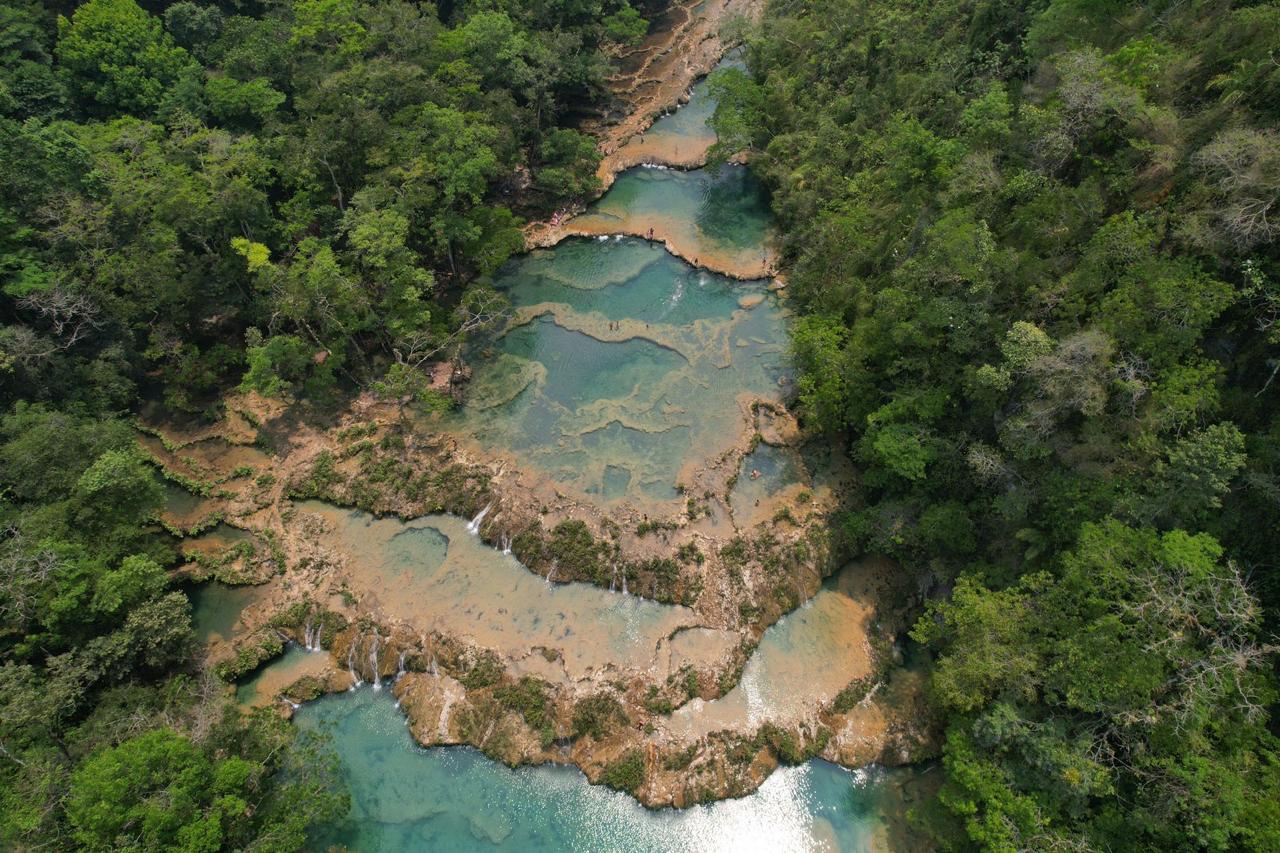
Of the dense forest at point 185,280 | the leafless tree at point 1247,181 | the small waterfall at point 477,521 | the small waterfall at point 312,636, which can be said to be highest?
the leafless tree at point 1247,181

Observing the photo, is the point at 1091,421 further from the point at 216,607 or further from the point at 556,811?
the point at 216,607

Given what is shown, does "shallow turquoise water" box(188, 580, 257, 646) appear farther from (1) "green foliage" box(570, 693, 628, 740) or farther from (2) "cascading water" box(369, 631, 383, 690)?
(1) "green foliage" box(570, 693, 628, 740)

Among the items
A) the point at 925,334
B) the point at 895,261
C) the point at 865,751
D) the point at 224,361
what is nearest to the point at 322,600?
the point at 224,361

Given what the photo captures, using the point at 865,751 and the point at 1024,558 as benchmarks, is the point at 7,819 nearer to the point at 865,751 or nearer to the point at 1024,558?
the point at 865,751

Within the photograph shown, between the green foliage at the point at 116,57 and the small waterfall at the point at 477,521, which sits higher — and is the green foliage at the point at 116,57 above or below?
above

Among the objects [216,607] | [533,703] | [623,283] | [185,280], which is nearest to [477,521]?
[533,703]

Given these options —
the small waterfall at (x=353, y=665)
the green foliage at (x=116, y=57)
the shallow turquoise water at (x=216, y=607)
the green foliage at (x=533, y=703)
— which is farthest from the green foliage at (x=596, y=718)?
the green foliage at (x=116, y=57)

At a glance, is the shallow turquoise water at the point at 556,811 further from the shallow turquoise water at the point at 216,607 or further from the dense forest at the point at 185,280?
the shallow turquoise water at the point at 216,607
